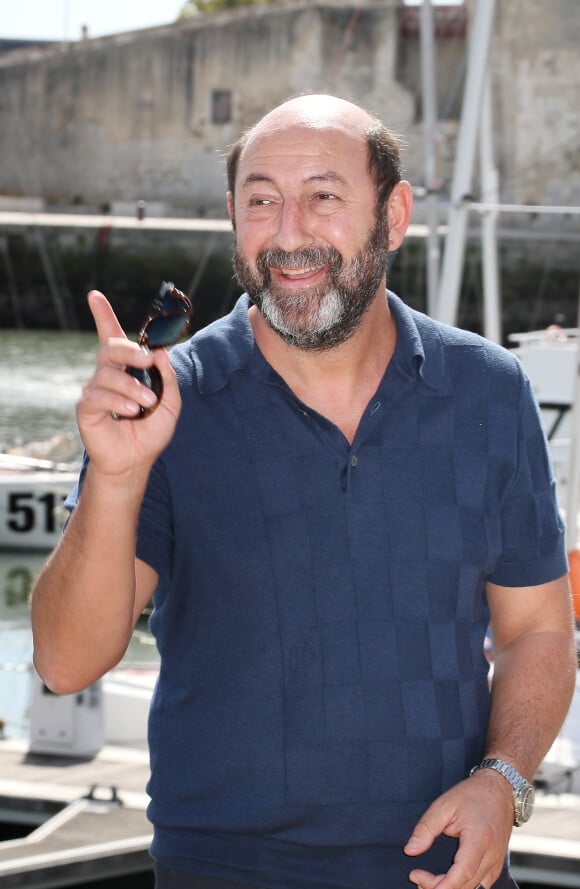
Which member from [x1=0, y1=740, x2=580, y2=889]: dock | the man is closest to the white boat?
[x1=0, y1=740, x2=580, y2=889]: dock

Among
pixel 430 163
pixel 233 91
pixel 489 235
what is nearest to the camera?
pixel 489 235

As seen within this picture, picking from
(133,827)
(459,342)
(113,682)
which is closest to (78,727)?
(133,827)

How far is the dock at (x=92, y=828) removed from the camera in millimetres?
2859

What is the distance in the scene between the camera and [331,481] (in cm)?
155

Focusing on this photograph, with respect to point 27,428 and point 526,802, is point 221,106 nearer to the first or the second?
point 27,428

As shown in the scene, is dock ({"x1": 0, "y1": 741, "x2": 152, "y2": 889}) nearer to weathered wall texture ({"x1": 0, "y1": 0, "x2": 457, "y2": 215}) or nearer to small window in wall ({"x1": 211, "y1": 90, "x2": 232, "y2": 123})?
weathered wall texture ({"x1": 0, "y1": 0, "x2": 457, "y2": 215})

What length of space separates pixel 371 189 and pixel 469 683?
1.81 ft

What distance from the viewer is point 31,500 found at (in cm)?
1234

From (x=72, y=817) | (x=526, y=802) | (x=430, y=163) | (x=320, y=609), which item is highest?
(x=430, y=163)

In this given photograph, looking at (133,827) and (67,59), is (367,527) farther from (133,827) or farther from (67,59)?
(67,59)

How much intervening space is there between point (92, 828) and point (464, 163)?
4691 mm

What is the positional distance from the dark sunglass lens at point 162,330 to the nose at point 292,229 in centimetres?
20

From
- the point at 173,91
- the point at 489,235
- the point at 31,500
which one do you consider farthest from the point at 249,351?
the point at 173,91

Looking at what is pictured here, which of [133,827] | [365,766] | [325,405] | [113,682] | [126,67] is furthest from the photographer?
[126,67]
